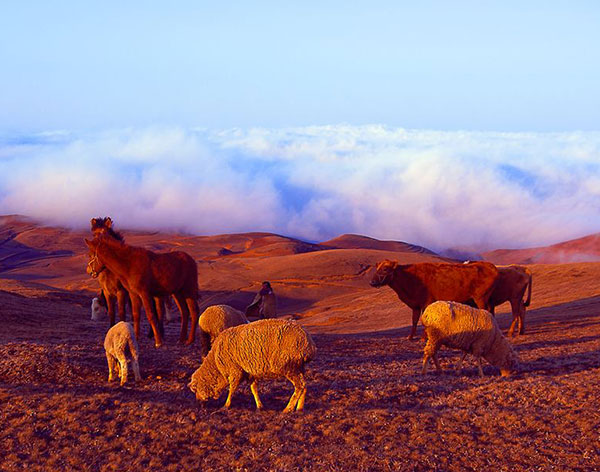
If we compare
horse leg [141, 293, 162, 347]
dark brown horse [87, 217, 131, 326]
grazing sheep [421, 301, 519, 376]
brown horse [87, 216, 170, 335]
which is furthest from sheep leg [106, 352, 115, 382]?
grazing sheep [421, 301, 519, 376]

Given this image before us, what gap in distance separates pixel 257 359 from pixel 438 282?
1163 cm

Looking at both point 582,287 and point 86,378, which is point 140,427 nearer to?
point 86,378

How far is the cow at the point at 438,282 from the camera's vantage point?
67.2ft

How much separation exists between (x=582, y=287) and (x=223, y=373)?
28579 millimetres

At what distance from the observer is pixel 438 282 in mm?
20547

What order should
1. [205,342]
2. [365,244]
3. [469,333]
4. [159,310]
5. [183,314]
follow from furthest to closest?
[365,244] → [159,310] → [183,314] → [205,342] → [469,333]

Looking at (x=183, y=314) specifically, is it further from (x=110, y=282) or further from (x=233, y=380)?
(x=233, y=380)

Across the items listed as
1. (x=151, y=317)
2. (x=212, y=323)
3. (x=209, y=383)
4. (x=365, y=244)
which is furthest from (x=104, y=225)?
(x=365, y=244)

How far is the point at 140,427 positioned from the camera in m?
9.48

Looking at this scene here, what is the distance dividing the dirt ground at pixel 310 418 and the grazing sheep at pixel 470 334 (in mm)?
455

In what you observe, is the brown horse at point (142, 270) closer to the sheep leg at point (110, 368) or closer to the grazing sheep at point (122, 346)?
the sheep leg at point (110, 368)

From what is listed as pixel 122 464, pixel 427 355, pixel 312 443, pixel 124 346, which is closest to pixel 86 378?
pixel 124 346

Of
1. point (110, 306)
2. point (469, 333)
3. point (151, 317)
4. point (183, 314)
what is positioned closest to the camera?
point (469, 333)

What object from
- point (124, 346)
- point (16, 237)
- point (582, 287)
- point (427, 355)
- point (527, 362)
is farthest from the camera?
point (16, 237)
